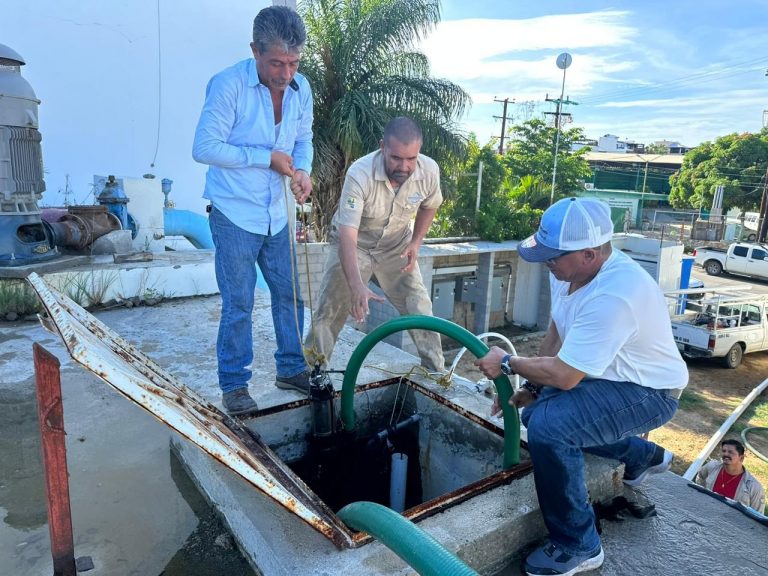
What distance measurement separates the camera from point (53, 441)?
66.0 inches

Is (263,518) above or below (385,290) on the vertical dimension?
below

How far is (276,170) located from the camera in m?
2.86

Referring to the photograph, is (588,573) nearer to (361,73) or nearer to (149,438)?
(149,438)

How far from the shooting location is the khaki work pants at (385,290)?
357 centimetres

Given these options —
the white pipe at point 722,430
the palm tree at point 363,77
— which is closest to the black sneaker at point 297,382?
the white pipe at point 722,430

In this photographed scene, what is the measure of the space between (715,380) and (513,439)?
1470 cm

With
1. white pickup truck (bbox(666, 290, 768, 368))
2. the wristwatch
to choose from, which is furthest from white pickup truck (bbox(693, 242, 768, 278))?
the wristwatch

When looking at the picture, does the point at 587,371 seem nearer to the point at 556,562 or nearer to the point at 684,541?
the point at 556,562

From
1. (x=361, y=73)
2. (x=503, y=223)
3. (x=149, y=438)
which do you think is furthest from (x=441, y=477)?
(x=503, y=223)

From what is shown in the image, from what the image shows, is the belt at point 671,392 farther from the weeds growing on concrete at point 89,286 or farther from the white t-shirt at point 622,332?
the weeds growing on concrete at point 89,286

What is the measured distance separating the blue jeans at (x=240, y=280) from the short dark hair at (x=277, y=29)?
84cm

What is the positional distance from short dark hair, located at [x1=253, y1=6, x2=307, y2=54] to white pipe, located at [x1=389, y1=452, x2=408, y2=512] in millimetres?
2101

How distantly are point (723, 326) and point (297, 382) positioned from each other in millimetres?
15253

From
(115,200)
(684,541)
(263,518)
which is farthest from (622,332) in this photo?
(115,200)
